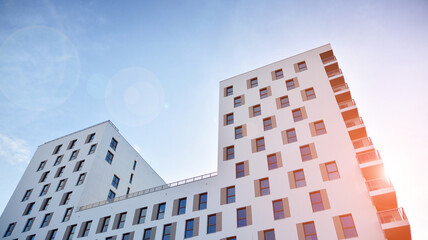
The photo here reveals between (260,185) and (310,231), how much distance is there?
7254 mm

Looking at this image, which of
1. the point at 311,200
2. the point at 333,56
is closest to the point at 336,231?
the point at 311,200

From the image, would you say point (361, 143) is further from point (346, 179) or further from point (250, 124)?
point (250, 124)

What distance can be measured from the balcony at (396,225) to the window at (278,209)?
850cm

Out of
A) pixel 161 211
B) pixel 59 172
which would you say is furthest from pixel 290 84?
pixel 59 172

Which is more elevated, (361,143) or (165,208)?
(361,143)

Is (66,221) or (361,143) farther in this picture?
(66,221)

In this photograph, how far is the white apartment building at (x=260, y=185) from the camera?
86.5ft

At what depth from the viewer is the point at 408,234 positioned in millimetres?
23078

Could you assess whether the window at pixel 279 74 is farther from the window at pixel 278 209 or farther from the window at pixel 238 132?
the window at pixel 278 209

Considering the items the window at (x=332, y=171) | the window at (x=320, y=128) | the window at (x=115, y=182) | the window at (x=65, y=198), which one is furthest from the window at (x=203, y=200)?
the window at (x=65, y=198)

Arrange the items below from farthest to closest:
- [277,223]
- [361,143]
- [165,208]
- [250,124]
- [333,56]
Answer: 1. [333,56]
2. [250,124]
3. [165,208]
4. [361,143]
5. [277,223]

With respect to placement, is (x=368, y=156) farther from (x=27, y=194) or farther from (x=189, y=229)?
(x=27, y=194)

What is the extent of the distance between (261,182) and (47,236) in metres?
31.3

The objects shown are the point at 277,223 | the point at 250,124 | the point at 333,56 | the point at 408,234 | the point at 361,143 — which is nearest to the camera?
the point at 408,234
